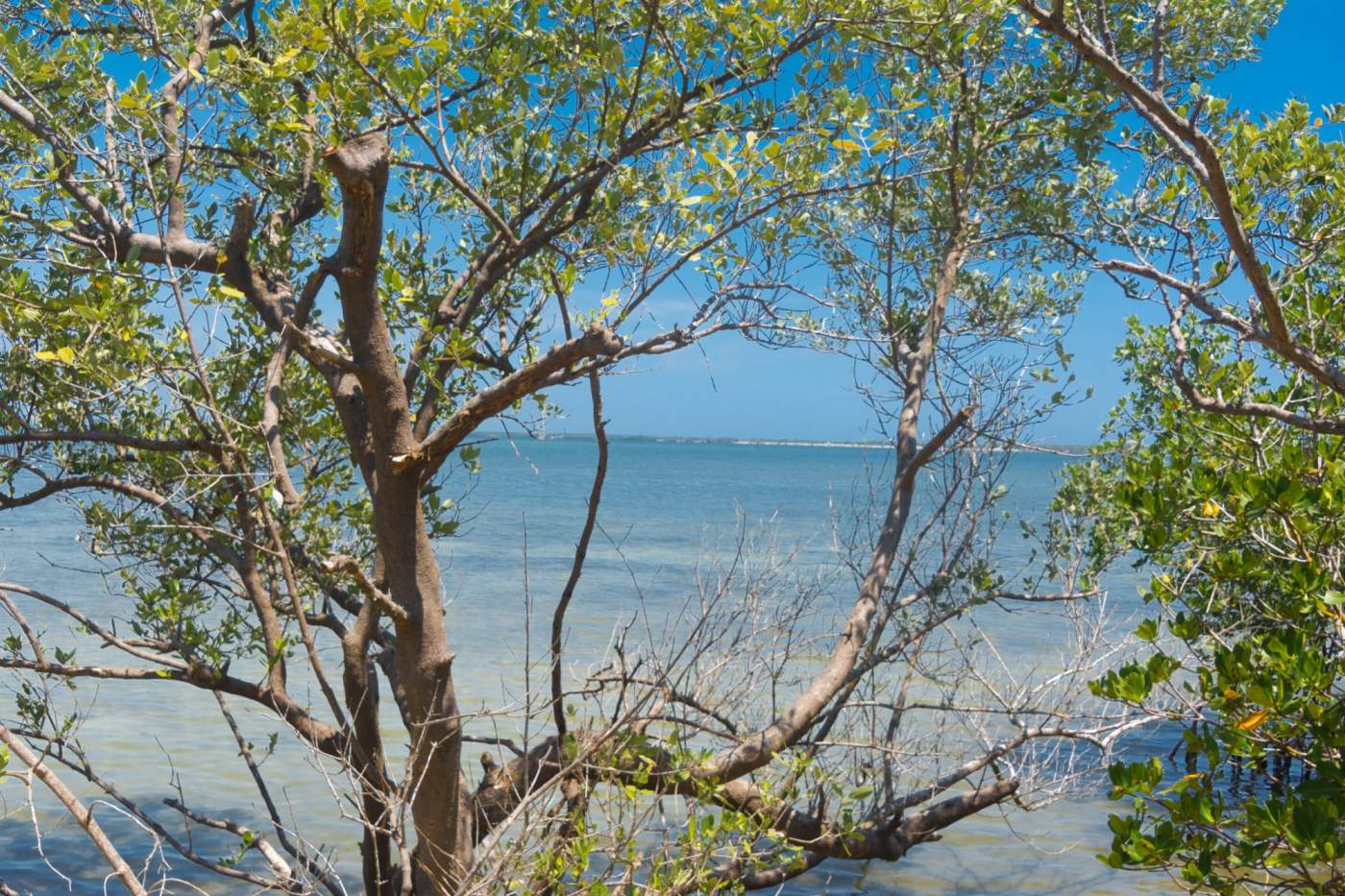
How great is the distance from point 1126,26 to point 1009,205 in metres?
1.10

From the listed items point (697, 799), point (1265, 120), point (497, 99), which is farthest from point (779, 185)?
point (697, 799)

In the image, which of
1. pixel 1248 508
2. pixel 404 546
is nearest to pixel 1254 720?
pixel 1248 508

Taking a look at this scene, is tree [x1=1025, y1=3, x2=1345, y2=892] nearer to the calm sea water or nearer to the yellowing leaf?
the yellowing leaf

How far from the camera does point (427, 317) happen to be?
4.88 metres

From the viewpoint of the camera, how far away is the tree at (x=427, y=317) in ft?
13.4

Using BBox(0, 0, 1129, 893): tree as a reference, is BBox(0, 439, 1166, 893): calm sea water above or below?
below

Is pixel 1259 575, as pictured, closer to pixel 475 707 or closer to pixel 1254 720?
pixel 1254 720

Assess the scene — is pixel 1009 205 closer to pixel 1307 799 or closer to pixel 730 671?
pixel 730 671

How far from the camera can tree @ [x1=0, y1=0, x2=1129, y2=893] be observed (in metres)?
4.08

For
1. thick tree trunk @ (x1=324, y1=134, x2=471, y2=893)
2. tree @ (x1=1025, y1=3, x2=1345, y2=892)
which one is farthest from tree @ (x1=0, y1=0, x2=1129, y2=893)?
tree @ (x1=1025, y1=3, x2=1345, y2=892)

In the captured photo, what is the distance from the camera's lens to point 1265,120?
3902mm

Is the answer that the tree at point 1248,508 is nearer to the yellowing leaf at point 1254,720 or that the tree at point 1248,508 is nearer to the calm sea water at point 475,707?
the yellowing leaf at point 1254,720

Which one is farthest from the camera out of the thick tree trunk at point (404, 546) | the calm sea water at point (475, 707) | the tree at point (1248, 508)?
the calm sea water at point (475, 707)

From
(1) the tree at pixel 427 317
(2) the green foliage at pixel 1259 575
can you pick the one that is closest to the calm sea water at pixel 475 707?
(1) the tree at pixel 427 317
